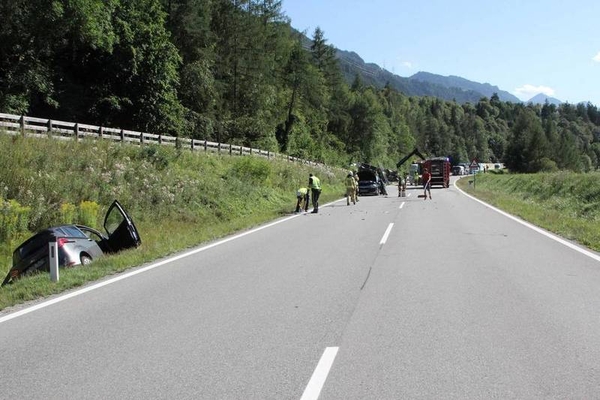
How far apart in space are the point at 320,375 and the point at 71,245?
8.53m

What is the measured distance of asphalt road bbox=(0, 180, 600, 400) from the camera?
4617 mm

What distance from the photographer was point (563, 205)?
90.8 feet

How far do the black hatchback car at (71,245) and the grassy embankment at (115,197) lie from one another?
62 centimetres

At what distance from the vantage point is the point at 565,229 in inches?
634

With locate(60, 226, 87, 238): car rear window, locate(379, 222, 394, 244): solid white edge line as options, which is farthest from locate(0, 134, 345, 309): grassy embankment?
locate(379, 222, 394, 244): solid white edge line

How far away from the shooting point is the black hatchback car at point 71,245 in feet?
36.9

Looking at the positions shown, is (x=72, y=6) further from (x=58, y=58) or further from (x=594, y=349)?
(x=594, y=349)

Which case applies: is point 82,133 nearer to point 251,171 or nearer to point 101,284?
point 251,171

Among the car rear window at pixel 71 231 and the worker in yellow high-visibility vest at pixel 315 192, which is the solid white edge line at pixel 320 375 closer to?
the car rear window at pixel 71 231

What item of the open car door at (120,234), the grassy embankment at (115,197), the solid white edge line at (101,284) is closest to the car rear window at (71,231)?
the open car door at (120,234)

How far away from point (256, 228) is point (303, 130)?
63043 millimetres

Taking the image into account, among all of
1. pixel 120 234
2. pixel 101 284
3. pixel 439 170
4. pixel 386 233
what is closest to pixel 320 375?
pixel 101 284

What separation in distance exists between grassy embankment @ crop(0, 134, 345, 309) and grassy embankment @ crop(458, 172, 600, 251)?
9747mm

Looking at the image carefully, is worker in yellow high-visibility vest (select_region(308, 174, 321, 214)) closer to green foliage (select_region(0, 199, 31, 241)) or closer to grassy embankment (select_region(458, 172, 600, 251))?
grassy embankment (select_region(458, 172, 600, 251))
